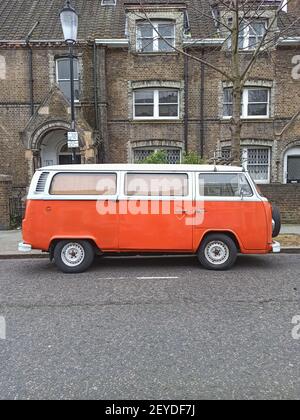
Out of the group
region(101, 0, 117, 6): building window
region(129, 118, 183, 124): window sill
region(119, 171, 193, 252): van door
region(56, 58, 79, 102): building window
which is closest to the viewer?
region(119, 171, 193, 252): van door

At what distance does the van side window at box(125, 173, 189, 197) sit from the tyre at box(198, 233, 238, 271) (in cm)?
110

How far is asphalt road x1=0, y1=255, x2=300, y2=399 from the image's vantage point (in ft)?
10.1

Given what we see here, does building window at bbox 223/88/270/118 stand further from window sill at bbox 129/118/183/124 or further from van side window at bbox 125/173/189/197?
van side window at bbox 125/173/189/197

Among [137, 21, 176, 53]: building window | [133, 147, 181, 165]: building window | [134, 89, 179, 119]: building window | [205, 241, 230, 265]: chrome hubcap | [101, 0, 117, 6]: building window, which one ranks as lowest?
[205, 241, 230, 265]: chrome hubcap

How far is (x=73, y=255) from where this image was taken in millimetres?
6957

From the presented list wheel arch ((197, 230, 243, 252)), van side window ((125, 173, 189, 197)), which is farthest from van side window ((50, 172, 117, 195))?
wheel arch ((197, 230, 243, 252))

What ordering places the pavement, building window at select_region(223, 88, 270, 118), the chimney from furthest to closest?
the chimney → building window at select_region(223, 88, 270, 118) → the pavement

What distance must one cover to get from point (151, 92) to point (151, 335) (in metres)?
14.5

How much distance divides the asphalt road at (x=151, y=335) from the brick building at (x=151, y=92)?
35.4 ft

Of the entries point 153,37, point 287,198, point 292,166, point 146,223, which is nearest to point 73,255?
point 146,223

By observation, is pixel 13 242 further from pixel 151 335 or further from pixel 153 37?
pixel 153 37

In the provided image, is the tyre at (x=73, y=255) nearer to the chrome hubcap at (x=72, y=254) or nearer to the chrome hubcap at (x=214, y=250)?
the chrome hubcap at (x=72, y=254)

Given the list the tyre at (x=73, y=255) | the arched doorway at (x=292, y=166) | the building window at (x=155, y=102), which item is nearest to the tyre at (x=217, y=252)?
the tyre at (x=73, y=255)

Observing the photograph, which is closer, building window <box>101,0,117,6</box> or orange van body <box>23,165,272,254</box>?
orange van body <box>23,165,272,254</box>
